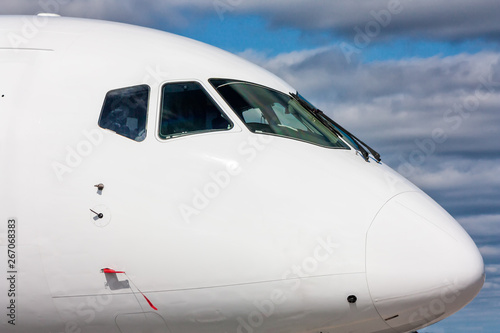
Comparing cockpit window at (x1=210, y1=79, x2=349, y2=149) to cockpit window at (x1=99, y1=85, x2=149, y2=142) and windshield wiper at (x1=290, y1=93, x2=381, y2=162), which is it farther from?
cockpit window at (x1=99, y1=85, x2=149, y2=142)

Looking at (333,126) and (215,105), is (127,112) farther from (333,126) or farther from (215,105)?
(333,126)

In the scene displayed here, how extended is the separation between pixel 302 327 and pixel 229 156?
248 cm

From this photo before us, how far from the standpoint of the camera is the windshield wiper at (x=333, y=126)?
11727mm

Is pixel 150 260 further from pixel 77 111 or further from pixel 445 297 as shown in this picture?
pixel 445 297

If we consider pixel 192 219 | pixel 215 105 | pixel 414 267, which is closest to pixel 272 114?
pixel 215 105

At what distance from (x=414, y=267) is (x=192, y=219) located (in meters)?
2.93

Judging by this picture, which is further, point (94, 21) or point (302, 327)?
point (94, 21)

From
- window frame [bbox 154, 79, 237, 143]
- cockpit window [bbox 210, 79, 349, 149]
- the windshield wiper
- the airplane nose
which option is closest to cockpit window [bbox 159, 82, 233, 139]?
window frame [bbox 154, 79, 237, 143]

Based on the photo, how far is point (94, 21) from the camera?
1248 centimetres

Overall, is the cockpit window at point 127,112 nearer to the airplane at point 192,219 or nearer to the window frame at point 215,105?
the airplane at point 192,219

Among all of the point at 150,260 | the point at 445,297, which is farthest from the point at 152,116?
the point at 445,297

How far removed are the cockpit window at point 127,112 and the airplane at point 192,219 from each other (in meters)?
0.02

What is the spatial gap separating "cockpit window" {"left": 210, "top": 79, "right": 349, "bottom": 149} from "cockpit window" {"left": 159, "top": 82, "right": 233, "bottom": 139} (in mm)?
256

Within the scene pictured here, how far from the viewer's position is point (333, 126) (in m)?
11.9
